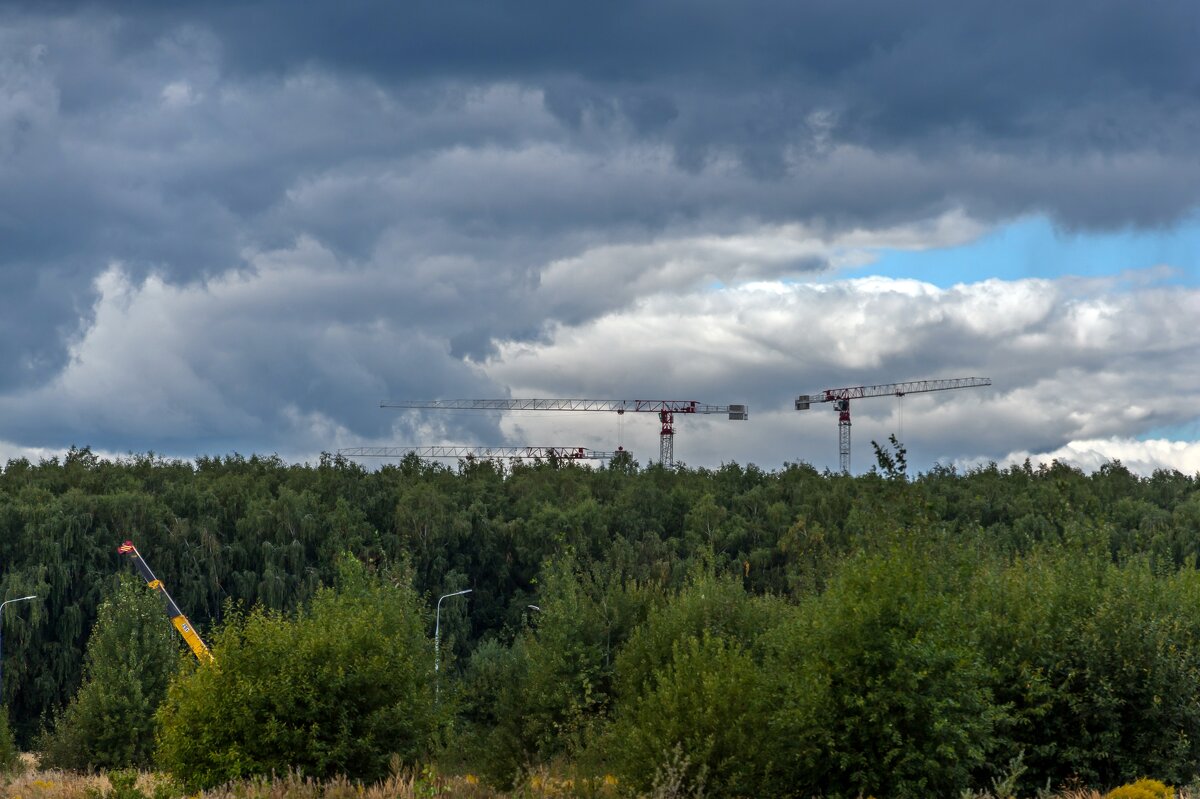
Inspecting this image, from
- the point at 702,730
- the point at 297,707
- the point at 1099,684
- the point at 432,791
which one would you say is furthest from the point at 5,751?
the point at 1099,684

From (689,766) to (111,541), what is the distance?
70378 millimetres

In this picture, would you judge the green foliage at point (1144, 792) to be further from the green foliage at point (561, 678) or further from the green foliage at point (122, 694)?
the green foliage at point (122, 694)

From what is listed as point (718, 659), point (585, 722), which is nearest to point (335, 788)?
point (718, 659)

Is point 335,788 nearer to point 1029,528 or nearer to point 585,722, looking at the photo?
point 585,722

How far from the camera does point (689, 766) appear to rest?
24484 millimetres

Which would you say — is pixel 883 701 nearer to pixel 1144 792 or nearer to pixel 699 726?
pixel 699 726

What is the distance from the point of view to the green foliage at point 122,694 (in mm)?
48281

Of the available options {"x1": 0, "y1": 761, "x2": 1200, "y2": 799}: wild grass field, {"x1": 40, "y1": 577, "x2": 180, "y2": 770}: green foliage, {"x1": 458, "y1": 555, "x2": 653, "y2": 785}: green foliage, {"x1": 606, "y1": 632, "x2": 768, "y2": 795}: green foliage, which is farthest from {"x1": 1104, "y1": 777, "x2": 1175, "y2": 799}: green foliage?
{"x1": 40, "y1": 577, "x2": 180, "y2": 770}: green foliage

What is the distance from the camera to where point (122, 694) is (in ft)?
161

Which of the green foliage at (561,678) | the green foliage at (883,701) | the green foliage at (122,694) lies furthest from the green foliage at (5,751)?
the green foliage at (883,701)

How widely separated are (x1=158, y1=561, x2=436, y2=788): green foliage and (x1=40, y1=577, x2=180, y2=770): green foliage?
18.9 metres

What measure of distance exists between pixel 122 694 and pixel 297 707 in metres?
23.1

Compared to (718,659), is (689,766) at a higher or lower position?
lower

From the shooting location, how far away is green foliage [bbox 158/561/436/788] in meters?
28.2
